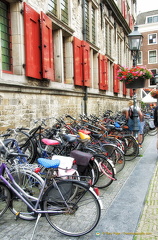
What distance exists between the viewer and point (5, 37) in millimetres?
6117

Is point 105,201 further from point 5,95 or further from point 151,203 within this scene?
point 5,95

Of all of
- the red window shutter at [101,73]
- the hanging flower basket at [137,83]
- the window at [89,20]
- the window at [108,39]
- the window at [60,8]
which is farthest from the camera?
the window at [108,39]

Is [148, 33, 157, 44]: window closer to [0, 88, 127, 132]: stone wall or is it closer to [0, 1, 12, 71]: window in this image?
[0, 88, 127, 132]: stone wall

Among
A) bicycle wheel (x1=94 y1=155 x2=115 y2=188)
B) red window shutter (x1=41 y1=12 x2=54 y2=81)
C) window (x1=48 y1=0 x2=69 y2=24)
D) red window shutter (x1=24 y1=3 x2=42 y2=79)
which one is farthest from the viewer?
window (x1=48 y1=0 x2=69 y2=24)

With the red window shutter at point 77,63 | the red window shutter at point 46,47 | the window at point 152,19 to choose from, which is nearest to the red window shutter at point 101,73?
the red window shutter at point 77,63

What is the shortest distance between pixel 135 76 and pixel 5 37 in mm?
4032

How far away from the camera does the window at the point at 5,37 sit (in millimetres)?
6008

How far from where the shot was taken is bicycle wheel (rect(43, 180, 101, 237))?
2.84 metres

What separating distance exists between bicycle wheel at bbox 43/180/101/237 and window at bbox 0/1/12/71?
13.8 ft

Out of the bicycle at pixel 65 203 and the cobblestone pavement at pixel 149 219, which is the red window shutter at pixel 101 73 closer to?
the cobblestone pavement at pixel 149 219

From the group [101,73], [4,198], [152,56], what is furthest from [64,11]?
[152,56]

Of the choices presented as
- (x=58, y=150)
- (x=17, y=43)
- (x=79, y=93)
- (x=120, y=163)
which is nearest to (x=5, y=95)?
(x=17, y=43)

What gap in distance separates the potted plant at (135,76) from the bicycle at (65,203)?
5399 millimetres

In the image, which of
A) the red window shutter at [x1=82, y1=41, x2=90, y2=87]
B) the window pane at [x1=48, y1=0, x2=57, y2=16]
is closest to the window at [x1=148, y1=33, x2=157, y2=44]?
the red window shutter at [x1=82, y1=41, x2=90, y2=87]
